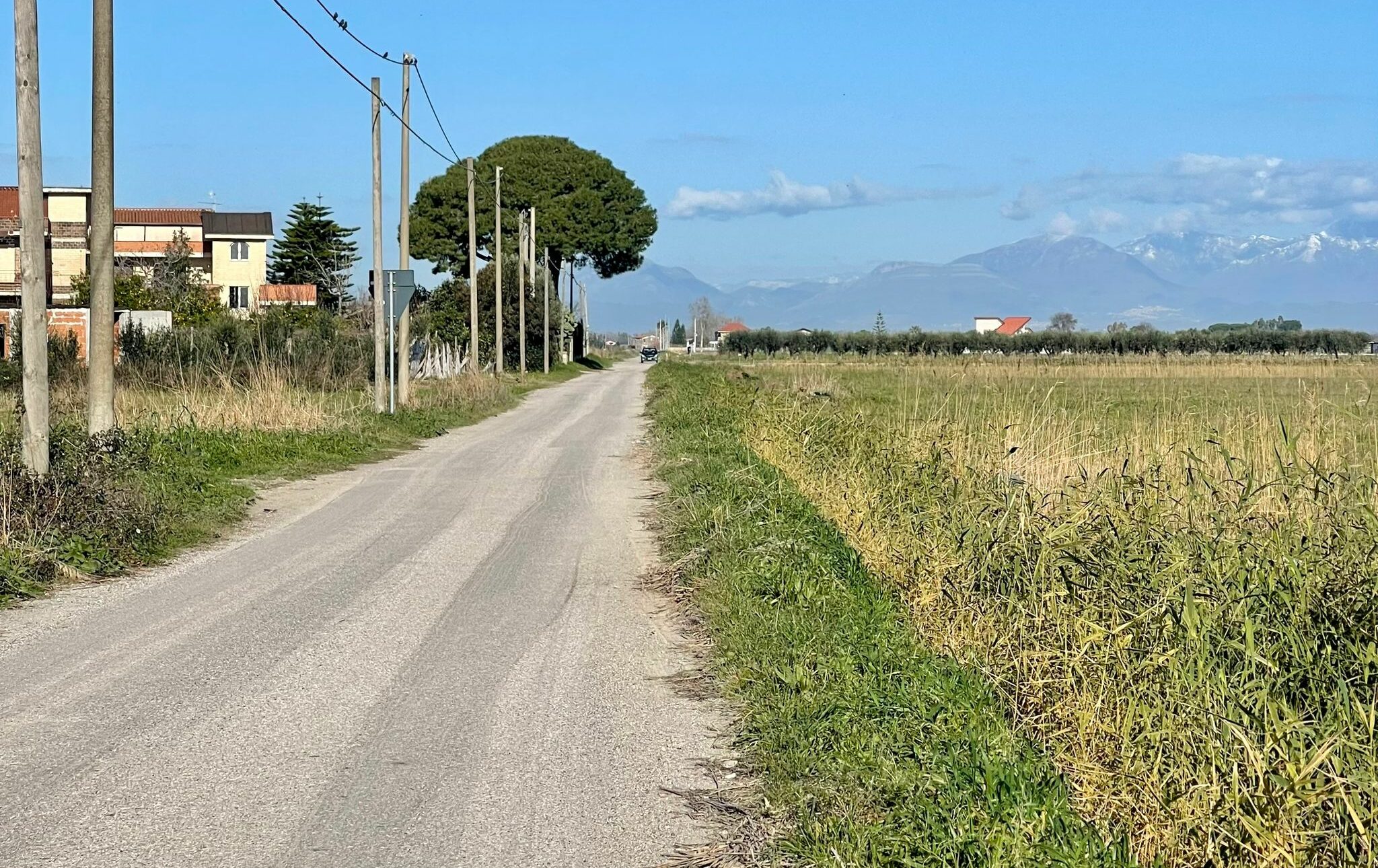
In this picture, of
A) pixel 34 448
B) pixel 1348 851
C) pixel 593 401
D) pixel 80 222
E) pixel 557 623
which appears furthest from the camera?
pixel 80 222

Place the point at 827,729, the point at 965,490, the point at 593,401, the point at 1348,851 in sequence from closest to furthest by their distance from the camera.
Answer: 1. the point at 1348,851
2. the point at 827,729
3. the point at 965,490
4. the point at 593,401

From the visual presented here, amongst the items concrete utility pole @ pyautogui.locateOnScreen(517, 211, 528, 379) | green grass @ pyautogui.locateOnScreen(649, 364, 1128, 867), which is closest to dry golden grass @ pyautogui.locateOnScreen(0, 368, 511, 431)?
green grass @ pyautogui.locateOnScreen(649, 364, 1128, 867)

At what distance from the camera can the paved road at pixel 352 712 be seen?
197 inches

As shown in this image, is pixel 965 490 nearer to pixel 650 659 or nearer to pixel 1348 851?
pixel 650 659

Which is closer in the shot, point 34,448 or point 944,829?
point 944,829

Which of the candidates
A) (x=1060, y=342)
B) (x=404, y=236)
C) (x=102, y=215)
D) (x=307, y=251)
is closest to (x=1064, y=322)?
(x=1060, y=342)

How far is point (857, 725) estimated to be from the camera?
5918mm

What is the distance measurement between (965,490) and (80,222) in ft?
236

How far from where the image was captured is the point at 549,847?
491 centimetres

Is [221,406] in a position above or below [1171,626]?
above

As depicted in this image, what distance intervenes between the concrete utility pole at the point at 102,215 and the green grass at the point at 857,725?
7077mm

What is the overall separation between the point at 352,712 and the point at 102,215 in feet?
31.5

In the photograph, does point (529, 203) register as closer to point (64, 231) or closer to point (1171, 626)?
point (64, 231)

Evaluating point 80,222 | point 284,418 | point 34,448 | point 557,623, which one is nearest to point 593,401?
point 284,418
